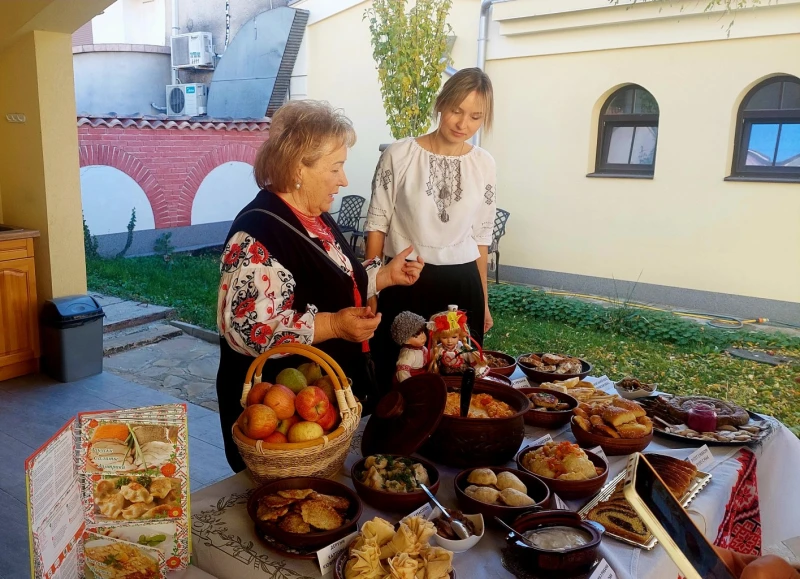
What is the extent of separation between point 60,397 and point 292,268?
351cm

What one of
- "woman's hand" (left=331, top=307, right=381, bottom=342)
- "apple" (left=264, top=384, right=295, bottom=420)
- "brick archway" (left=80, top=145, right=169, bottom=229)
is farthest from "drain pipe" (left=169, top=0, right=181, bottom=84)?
"apple" (left=264, top=384, right=295, bottom=420)

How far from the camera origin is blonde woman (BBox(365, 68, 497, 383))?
2584 millimetres

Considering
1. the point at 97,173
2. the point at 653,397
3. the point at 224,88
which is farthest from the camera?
the point at 224,88

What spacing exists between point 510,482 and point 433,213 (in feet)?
4.39

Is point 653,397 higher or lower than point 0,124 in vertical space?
lower

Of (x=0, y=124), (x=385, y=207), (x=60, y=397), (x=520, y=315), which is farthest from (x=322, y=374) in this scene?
(x=520, y=315)

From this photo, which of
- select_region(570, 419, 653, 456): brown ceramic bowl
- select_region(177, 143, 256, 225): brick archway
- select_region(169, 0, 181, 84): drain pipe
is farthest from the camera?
select_region(169, 0, 181, 84): drain pipe

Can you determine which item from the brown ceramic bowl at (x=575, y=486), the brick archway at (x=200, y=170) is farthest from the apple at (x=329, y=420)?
the brick archway at (x=200, y=170)

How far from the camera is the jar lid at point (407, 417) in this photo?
152 cm

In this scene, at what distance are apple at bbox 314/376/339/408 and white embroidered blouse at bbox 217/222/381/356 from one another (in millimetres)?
135

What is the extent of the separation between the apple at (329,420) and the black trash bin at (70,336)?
384 cm

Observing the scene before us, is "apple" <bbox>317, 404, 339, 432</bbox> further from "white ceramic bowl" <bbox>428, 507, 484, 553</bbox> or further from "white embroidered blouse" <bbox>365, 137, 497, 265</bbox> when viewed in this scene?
"white embroidered blouse" <bbox>365, 137, 497, 265</bbox>

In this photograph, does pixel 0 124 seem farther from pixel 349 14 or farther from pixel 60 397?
pixel 349 14

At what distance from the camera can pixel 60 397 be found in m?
4.50
